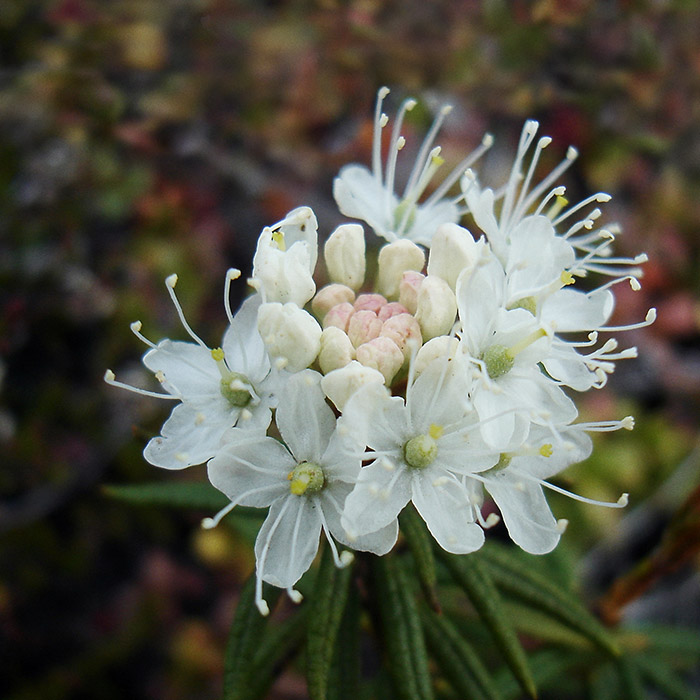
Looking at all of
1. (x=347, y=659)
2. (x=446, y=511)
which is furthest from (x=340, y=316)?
(x=347, y=659)

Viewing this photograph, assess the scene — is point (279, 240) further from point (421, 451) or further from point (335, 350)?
point (421, 451)

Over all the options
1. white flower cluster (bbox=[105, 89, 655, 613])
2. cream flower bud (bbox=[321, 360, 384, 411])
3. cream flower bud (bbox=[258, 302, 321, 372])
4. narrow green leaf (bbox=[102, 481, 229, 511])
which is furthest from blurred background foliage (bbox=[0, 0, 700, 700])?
cream flower bud (bbox=[321, 360, 384, 411])

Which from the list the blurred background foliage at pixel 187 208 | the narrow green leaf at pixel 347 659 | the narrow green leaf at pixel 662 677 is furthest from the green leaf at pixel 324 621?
the blurred background foliage at pixel 187 208

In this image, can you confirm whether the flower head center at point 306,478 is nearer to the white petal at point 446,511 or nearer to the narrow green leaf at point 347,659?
the white petal at point 446,511

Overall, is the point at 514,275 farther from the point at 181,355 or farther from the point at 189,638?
the point at 189,638

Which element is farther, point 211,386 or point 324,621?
point 211,386

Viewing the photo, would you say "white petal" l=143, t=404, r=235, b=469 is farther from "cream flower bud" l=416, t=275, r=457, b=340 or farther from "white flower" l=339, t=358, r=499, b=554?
"cream flower bud" l=416, t=275, r=457, b=340

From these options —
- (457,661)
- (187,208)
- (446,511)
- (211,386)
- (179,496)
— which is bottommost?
(187,208)

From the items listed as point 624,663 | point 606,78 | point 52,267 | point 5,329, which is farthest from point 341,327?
point 606,78
